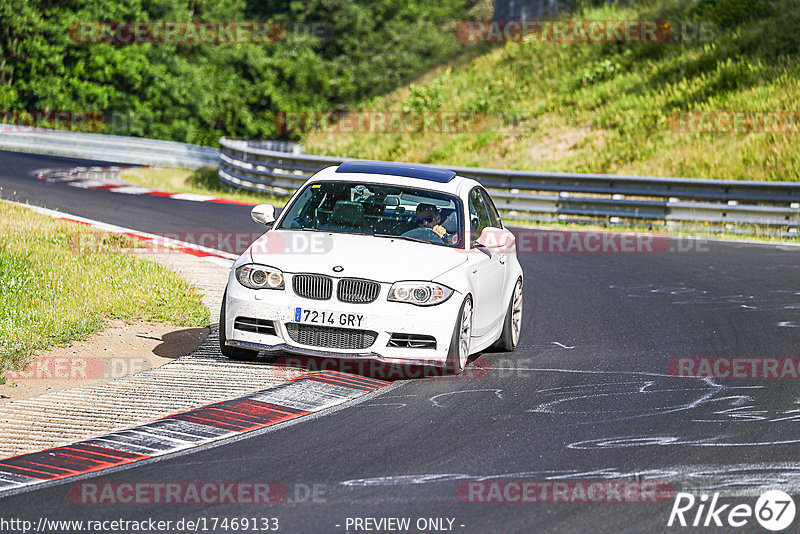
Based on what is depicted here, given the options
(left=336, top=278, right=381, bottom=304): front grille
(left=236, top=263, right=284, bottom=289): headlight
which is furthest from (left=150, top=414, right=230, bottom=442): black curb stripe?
(left=336, top=278, right=381, bottom=304): front grille

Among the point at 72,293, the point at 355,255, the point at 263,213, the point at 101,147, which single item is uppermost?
the point at 101,147

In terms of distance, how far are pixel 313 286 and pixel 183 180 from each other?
1051 inches

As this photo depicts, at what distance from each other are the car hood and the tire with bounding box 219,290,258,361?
0.52 meters

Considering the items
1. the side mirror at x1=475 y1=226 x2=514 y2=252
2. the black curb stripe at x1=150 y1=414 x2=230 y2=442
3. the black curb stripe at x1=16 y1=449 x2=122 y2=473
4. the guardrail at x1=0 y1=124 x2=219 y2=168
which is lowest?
the black curb stripe at x1=16 y1=449 x2=122 y2=473

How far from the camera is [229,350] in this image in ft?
28.9

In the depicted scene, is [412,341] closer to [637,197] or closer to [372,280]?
[372,280]

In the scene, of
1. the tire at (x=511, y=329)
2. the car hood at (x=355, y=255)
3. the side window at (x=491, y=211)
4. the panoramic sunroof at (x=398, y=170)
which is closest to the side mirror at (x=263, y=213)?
the car hood at (x=355, y=255)

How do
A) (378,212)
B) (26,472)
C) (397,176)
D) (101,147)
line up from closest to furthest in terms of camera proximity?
(26,472), (378,212), (397,176), (101,147)

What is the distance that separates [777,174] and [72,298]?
18789mm

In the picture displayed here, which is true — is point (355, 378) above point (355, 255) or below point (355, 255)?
below

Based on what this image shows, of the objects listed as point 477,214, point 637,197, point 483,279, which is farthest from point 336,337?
point 637,197

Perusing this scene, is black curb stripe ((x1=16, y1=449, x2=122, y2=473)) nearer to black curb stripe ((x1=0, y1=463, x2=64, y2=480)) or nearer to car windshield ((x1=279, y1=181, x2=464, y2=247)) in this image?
black curb stripe ((x1=0, y1=463, x2=64, y2=480))

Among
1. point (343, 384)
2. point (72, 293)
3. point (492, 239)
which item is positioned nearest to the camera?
point (343, 384)

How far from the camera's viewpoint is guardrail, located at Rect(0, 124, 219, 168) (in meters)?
38.6
